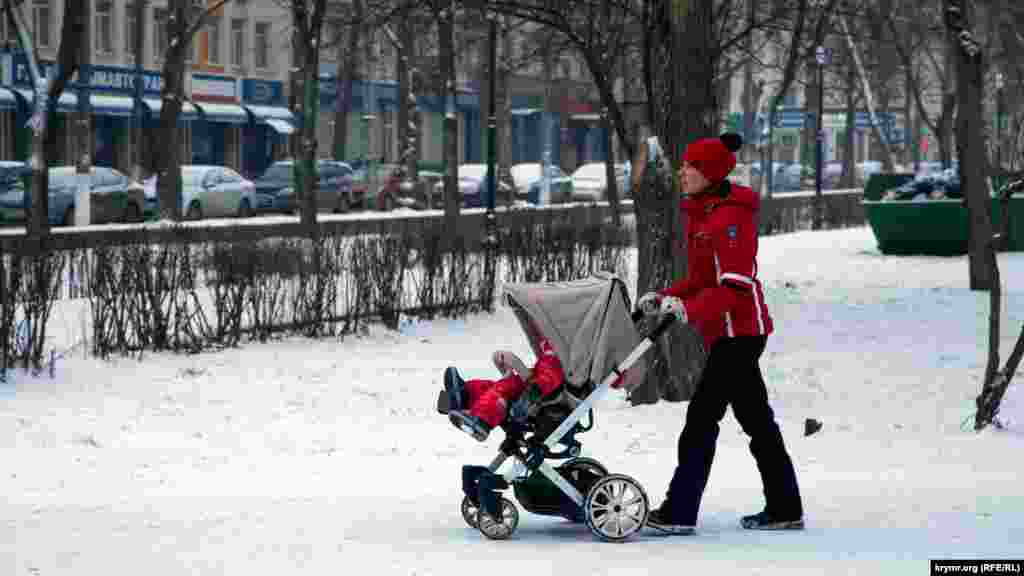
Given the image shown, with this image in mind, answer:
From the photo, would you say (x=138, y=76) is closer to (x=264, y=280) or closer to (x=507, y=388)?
(x=264, y=280)

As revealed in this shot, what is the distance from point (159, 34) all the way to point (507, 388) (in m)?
54.0

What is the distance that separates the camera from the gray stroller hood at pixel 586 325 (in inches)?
301

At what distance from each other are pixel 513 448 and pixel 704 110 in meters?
5.25

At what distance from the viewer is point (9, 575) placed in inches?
271

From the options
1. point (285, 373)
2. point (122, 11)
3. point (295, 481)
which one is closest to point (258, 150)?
point (122, 11)

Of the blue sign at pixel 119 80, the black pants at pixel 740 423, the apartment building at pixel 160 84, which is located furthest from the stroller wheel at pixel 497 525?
the blue sign at pixel 119 80

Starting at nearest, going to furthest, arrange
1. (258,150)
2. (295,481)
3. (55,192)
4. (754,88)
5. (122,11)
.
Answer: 1. (295,481)
2. (55,192)
3. (122,11)
4. (258,150)
5. (754,88)

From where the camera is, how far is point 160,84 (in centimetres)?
5962

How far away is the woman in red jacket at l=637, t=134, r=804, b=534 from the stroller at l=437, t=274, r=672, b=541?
17 cm

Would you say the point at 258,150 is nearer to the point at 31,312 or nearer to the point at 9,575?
the point at 31,312

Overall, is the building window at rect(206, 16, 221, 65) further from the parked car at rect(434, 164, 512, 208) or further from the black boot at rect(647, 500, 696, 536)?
the black boot at rect(647, 500, 696, 536)

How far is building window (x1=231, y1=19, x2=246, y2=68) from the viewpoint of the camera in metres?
64.8

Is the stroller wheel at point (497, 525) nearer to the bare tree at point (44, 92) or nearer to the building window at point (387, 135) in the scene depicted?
the bare tree at point (44, 92)

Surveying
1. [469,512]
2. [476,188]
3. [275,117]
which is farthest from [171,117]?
[469,512]
